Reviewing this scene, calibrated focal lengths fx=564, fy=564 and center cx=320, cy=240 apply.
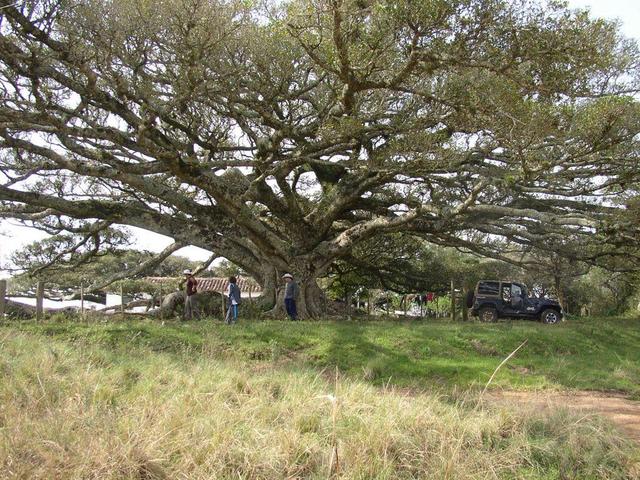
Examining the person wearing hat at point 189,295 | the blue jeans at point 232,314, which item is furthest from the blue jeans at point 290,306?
the person wearing hat at point 189,295

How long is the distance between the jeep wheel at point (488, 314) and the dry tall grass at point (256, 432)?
1655 centimetres

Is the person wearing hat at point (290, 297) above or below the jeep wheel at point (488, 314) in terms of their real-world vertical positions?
above

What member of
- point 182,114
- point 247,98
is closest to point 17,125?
point 182,114

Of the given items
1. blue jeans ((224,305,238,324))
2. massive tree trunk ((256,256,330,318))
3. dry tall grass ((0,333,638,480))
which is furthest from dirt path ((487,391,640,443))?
massive tree trunk ((256,256,330,318))

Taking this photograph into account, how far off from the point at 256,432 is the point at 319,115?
1131cm

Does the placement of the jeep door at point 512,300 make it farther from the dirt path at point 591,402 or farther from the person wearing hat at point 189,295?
the dirt path at point 591,402

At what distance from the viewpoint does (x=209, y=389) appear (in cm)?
600

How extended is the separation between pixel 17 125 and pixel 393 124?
28.8 ft

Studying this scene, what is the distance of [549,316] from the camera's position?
22.8 meters

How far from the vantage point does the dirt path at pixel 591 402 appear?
7.02 meters

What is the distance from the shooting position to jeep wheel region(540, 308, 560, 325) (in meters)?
22.7

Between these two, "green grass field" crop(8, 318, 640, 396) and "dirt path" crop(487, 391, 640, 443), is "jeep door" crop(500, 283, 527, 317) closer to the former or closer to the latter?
"green grass field" crop(8, 318, 640, 396)

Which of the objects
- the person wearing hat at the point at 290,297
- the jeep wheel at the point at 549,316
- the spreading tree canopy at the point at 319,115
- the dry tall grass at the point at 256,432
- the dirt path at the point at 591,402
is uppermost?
the spreading tree canopy at the point at 319,115

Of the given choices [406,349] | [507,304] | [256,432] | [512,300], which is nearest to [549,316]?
[512,300]
